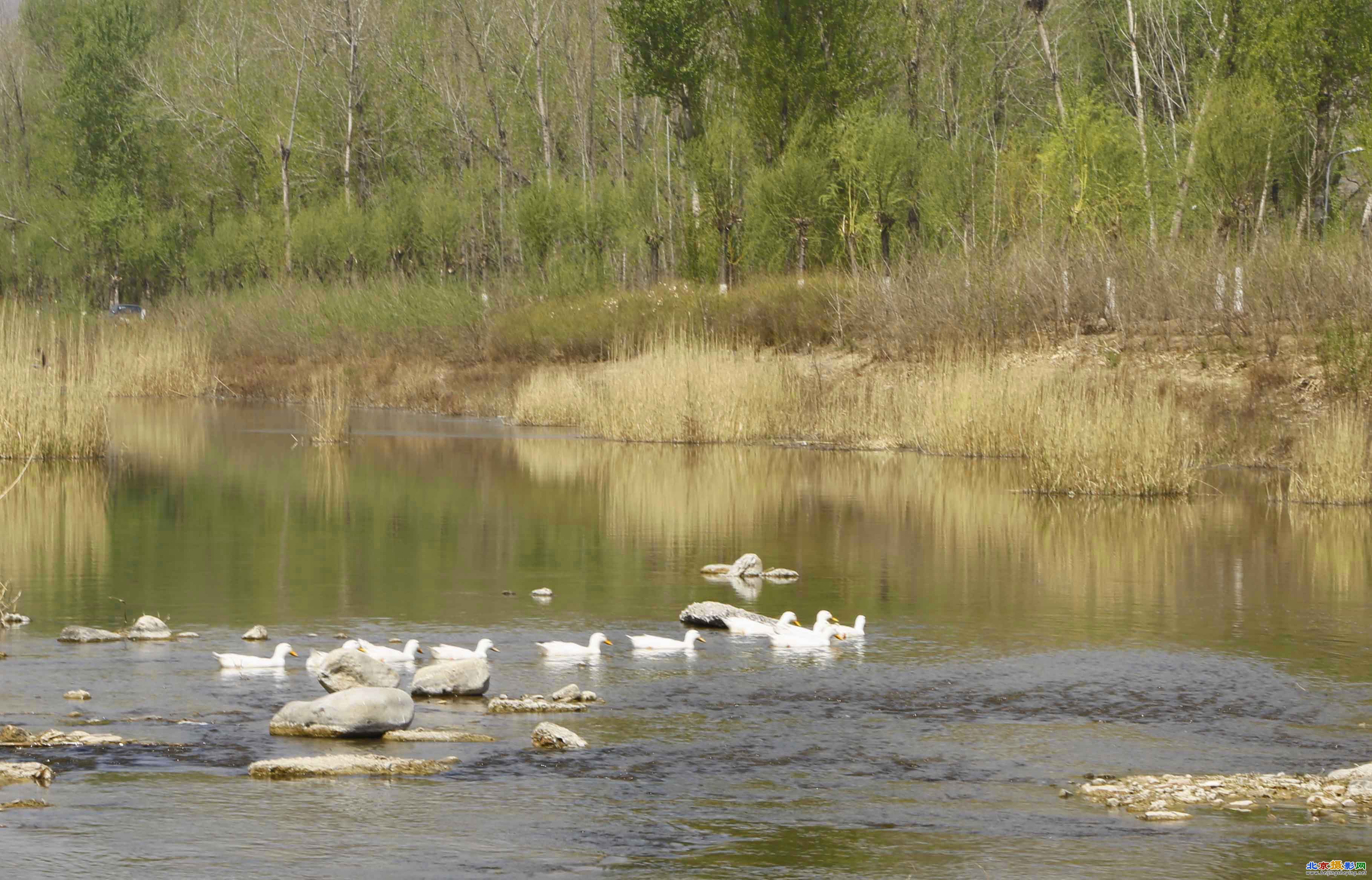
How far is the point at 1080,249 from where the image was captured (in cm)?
3694

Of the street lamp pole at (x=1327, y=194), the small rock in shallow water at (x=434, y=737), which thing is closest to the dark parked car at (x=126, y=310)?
the street lamp pole at (x=1327, y=194)

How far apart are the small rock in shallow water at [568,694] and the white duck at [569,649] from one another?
1.51 m

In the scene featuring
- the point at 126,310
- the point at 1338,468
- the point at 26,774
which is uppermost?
the point at 126,310

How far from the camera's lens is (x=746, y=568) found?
659 inches

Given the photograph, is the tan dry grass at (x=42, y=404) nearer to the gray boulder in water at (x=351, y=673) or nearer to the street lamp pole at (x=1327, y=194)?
the gray boulder in water at (x=351, y=673)

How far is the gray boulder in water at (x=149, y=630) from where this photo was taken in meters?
12.7

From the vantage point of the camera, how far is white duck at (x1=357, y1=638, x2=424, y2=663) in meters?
11.9

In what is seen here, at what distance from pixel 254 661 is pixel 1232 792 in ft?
21.2

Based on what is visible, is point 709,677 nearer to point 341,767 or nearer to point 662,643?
point 662,643

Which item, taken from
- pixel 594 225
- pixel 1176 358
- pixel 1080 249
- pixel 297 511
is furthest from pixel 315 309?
pixel 297 511

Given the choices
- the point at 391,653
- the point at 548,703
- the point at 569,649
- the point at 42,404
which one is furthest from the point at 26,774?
the point at 42,404

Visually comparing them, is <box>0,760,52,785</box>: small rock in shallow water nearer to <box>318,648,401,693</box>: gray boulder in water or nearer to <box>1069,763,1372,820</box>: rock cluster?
<box>318,648,401,693</box>: gray boulder in water

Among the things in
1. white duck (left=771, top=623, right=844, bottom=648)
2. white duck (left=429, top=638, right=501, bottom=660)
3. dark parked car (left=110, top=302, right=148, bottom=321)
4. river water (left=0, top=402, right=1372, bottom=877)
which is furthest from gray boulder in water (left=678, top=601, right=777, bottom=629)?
dark parked car (left=110, top=302, right=148, bottom=321)

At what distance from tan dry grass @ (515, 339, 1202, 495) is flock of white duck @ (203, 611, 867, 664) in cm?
1097
